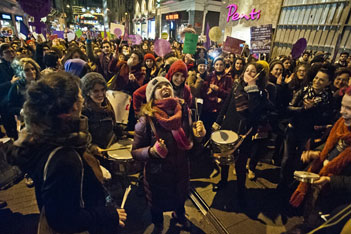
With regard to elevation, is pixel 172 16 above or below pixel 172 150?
above

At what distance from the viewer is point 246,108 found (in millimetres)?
3150

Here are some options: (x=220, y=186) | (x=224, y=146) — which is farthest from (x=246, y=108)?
(x=220, y=186)

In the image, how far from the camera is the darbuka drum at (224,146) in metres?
2.92

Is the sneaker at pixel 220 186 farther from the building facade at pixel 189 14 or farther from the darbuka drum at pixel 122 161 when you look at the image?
the building facade at pixel 189 14

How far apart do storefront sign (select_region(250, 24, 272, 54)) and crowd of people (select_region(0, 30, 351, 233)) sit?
841 millimetres

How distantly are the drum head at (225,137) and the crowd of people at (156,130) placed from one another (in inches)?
8.5

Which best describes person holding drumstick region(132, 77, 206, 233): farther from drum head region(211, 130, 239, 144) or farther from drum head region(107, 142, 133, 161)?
drum head region(211, 130, 239, 144)

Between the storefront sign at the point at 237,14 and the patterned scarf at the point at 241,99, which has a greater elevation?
the storefront sign at the point at 237,14

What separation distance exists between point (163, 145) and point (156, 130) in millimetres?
244

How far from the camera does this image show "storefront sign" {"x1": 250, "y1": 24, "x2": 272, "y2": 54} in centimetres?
536

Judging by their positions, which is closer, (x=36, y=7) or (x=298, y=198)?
(x=298, y=198)

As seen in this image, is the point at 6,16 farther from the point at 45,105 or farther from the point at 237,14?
the point at 45,105

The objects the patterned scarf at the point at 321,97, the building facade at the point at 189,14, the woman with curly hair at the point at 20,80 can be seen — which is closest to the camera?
the patterned scarf at the point at 321,97

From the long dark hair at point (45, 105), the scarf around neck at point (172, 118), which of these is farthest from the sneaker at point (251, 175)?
the long dark hair at point (45, 105)
